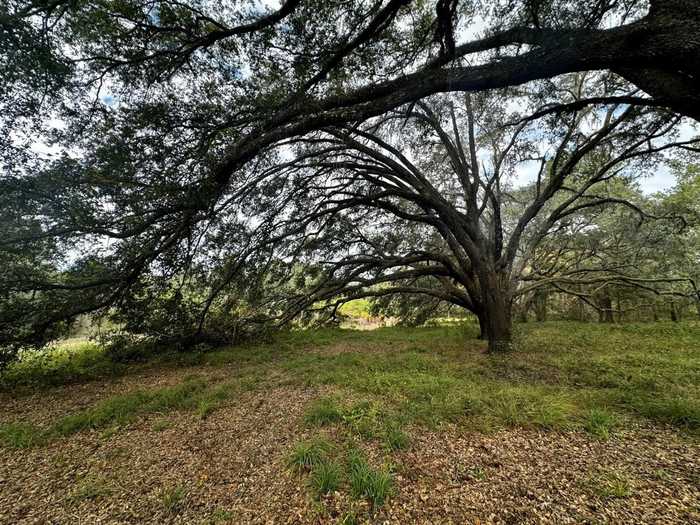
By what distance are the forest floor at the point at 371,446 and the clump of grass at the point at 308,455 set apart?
0.05 feet

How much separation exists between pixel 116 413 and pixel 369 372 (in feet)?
12.8

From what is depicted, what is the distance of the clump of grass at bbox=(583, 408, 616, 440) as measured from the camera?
2434 millimetres

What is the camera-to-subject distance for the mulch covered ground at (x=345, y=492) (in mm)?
1734

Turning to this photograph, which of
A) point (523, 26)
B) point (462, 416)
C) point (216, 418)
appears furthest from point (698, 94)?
point (216, 418)

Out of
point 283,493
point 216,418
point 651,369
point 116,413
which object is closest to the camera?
point 283,493

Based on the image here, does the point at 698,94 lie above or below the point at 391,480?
above

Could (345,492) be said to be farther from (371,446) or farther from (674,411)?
(674,411)

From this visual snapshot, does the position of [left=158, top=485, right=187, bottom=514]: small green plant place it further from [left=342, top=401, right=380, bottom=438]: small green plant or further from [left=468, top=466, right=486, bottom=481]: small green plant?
[left=468, top=466, right=486, bottom=481]: small green plant

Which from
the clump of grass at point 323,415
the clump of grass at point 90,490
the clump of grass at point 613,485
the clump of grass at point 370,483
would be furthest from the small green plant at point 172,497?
the clump of grass at point 613,485

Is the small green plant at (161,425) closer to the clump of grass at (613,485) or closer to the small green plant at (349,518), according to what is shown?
the small green plant at (349,518)

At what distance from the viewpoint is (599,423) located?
2.61m

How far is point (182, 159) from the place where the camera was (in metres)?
3.50

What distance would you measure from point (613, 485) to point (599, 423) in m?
1.05

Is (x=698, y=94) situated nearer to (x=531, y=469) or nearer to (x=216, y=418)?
(x=531, y=469)
